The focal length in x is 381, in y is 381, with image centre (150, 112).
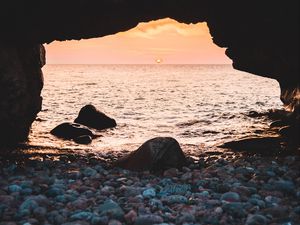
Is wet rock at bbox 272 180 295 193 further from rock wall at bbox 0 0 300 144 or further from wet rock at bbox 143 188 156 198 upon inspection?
rock wall at bbox 0 0 300 144

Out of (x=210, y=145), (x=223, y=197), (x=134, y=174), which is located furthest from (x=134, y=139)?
(x=223, y=197)

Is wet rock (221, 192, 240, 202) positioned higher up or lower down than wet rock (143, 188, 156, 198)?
higher up

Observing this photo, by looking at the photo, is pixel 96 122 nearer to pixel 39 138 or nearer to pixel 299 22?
pixel 39 138

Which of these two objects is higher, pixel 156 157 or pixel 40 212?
pixel 156 157

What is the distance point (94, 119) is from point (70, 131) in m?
2.89

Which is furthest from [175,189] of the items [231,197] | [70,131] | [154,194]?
[70,131]

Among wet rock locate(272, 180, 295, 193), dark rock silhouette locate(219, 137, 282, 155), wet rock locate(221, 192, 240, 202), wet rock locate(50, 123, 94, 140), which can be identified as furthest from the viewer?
wet rock locate(50, 123, 94, 140)

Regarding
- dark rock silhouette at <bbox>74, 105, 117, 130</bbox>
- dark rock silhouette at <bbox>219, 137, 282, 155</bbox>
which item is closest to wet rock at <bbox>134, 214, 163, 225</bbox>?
dark rock silhouette at <bbox>219, 137, 282, 155</bbox>

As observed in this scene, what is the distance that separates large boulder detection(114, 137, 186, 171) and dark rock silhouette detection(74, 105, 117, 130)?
8.68 m

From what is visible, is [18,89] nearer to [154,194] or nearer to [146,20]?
[146,20]

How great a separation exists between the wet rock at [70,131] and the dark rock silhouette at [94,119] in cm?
203

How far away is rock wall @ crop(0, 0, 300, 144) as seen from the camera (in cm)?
1109

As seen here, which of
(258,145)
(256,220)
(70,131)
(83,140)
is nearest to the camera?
(256,220)

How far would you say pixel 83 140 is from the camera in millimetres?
14461
